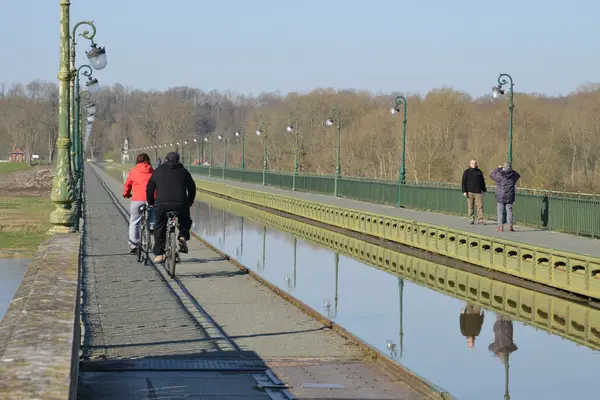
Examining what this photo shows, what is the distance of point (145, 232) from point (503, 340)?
768 cm

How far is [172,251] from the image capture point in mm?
18578

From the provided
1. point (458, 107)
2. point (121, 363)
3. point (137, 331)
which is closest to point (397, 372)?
point (121, 363)

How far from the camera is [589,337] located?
16.6 m

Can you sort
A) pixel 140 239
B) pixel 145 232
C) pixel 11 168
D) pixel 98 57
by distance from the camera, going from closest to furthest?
pixel 145 232 → pixel 140 239 → pixel 98 57 → pixel 11 168

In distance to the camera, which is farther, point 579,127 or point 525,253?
point 579,127

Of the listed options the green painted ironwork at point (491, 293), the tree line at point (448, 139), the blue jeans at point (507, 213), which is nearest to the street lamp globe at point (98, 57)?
the green painted ironwork at point (491, 293)

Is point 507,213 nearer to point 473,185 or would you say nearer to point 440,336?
point 473,185

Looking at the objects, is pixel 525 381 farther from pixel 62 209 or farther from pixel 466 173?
pixel 466 173

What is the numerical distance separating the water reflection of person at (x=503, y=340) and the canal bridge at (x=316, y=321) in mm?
49

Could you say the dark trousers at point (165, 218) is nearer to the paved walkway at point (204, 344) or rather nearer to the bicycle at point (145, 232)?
the paved walkway at point (204, 344)

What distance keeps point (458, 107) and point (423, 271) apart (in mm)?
81977

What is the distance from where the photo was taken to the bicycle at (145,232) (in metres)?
20.2

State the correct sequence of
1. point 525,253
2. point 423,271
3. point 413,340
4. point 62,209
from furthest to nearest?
1. point 423,271
2. point 525,253
3. point 62,209
4. point 413,340

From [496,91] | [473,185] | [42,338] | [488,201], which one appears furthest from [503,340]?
[496,91]
